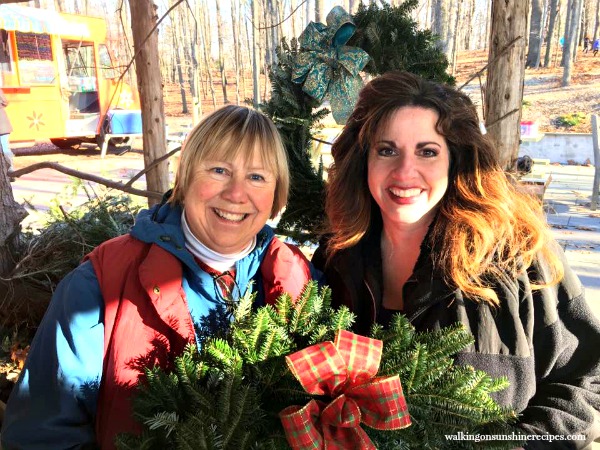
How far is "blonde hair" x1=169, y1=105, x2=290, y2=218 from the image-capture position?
1.61 meters

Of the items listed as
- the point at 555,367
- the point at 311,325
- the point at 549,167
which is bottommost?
the point at 549,167

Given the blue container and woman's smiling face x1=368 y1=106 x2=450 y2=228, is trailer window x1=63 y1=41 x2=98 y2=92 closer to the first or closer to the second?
the blue container

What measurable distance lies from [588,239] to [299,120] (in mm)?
6103

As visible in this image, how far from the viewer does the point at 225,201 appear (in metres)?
1.60

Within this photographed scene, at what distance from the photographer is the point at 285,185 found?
5.87 feet

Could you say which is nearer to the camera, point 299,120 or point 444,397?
point 444,397

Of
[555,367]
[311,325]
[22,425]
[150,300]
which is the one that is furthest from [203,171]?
[555,367]

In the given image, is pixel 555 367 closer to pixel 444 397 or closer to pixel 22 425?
pixel 444 397

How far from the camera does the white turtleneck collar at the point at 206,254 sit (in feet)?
5.30

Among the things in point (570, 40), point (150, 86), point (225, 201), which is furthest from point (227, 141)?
point (570, 40)

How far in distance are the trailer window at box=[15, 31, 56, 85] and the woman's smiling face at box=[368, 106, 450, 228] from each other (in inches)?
503

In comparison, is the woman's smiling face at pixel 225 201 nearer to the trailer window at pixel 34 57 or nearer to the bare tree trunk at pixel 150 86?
the bare tree trunk at pixel 150 86

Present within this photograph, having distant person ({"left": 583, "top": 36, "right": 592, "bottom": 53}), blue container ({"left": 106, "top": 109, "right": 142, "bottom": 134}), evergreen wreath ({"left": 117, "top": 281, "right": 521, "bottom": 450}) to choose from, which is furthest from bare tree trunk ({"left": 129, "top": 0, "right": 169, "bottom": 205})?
distant person ({"left": 583, "top": 36, "right": 592, "bottom": 53})

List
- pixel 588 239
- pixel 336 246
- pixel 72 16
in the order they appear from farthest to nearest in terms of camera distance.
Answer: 1. pixel 72 16
2. pixel 588 239
3. pixel 336 246
